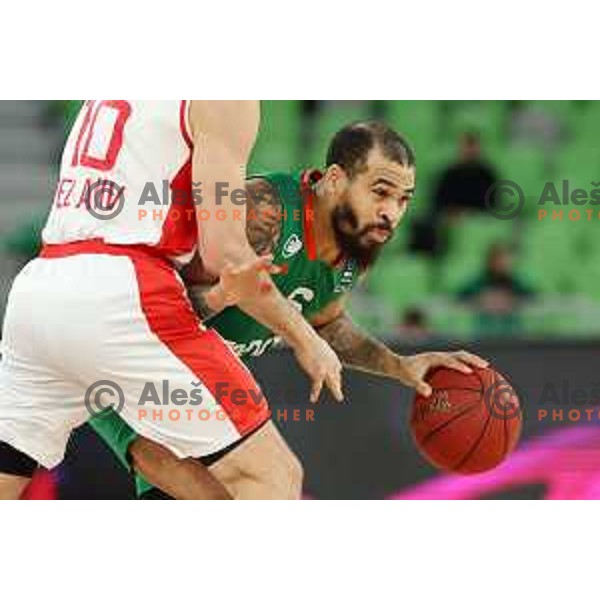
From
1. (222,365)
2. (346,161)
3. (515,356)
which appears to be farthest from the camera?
(515,356)

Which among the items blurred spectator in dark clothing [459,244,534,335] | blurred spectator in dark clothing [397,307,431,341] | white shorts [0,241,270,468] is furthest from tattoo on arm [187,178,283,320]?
blurred spectator in dark clothing [459,244,534,335]

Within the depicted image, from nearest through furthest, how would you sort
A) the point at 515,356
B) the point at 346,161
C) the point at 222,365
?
the point at 222,365 < the point at 346,161 < the point at 515,356

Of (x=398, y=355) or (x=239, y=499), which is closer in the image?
(x=239, y=499)

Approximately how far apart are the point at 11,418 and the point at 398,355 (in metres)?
1.16

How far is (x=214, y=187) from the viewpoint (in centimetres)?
320

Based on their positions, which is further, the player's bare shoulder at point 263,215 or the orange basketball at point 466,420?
the orange basketball at point 466,420

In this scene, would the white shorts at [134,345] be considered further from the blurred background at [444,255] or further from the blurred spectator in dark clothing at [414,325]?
the blurred spectator in dark clothing at [414,325]

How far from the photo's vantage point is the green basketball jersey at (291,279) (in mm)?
3512

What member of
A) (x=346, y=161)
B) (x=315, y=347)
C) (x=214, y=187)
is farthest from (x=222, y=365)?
(x=346, y=161)

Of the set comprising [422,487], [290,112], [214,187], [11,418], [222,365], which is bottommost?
[422,487]

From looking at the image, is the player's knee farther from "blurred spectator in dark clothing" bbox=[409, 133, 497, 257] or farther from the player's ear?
"blurred spectator in dark clothing" bbox=[409, 133, 497, 257]

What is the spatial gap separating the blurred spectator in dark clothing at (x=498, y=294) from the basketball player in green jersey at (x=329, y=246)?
36 cm

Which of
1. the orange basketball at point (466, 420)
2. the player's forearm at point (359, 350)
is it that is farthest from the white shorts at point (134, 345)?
the orange basketball at point (466, 420)
